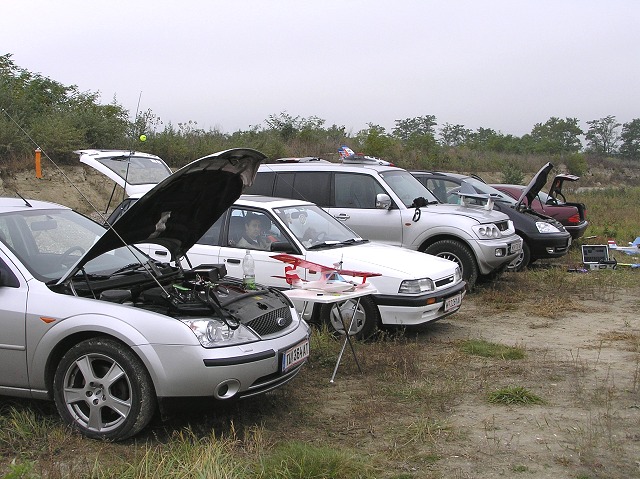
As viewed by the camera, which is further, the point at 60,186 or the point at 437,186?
the point at 60,186

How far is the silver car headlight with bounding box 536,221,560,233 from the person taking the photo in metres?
12.9

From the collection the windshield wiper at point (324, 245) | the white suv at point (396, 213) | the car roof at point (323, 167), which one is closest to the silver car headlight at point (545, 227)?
the white suv at point (396, 213)

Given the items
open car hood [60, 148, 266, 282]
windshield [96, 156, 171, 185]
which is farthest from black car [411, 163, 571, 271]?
open car hood [60, 148, 266, 282]

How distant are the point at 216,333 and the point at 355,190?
→ 649 centimetres

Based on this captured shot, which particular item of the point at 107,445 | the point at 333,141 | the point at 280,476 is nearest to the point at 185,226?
the point at 107,445

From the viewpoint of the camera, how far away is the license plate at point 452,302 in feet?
26.4

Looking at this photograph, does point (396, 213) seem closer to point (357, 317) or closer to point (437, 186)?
point (437, 186)

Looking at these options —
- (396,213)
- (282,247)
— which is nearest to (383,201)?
(396,213)

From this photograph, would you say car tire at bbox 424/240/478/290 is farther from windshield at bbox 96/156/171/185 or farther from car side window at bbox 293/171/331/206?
windshield at bbox 96/156/171/185

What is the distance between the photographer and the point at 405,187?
37.7 feet

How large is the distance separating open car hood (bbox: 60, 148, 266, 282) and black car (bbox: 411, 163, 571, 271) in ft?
23.3

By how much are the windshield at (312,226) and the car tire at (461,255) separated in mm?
2216

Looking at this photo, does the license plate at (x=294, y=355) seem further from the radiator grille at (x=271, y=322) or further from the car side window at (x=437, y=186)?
the car side window at (x=437, y=186)

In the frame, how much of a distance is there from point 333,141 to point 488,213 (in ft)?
63.1
